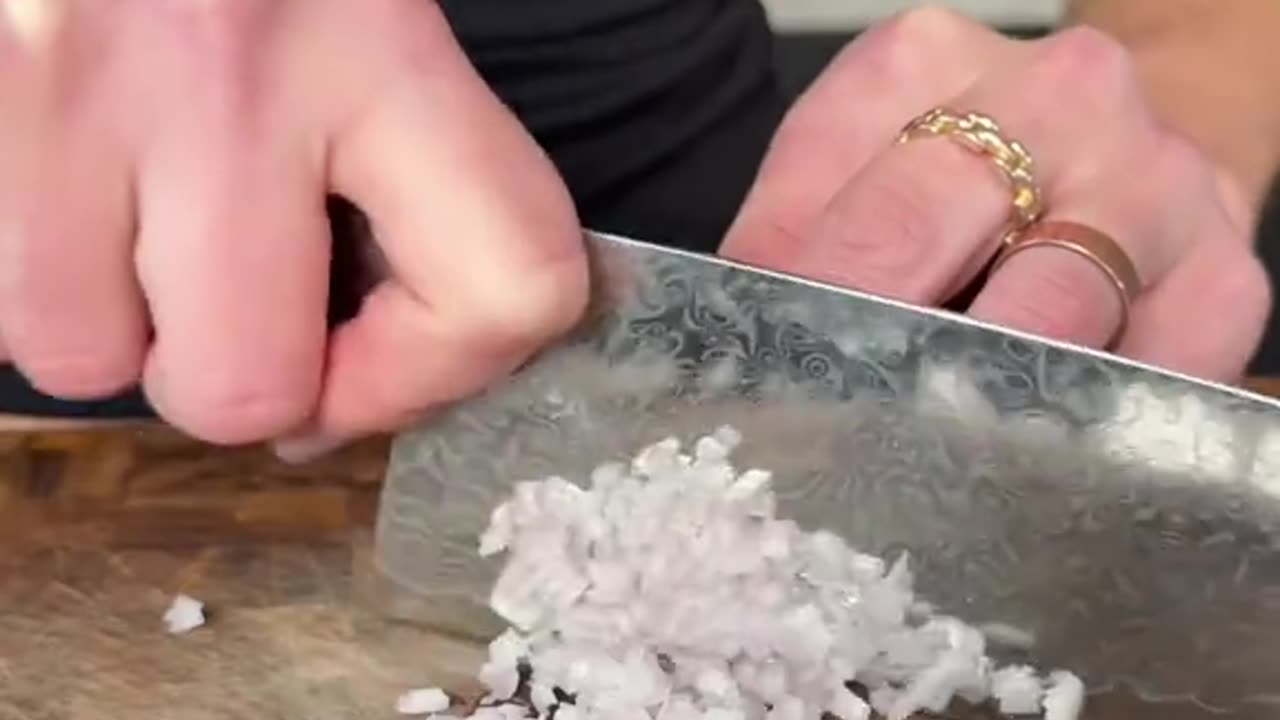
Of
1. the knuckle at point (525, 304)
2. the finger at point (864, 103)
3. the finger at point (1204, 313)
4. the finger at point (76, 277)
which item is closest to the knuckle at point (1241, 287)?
the finger at point (1204, 313)

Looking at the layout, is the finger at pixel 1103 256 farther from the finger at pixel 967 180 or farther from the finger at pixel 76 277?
the finger at pixel 76 277

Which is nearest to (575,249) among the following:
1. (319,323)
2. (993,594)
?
(319,323)

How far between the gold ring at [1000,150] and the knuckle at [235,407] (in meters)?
0.23

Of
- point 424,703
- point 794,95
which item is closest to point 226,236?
point 424,703

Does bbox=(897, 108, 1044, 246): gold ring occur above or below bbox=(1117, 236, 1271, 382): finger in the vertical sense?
above

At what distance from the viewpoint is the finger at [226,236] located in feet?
1.71

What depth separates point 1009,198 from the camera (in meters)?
0.67

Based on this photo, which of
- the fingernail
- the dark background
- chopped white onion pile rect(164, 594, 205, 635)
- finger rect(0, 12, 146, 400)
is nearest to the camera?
finger rect(0, 12, 146, 400)

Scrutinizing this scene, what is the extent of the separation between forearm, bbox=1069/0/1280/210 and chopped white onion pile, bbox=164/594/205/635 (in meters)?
0.40

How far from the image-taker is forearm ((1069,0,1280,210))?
0.82 meters

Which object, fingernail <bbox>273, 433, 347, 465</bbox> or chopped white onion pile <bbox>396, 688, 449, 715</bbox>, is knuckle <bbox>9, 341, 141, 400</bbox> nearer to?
fingernail <bbox>273, 433, 347, 465</bbox>

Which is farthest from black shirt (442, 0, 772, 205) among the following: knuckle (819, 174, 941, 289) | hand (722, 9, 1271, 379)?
knuckle (819, 174, 941, 289)

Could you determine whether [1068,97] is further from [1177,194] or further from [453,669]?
[453,669]

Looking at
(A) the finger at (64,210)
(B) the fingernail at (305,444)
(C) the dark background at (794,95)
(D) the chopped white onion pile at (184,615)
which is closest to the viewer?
(A) the finger at (64,210)
